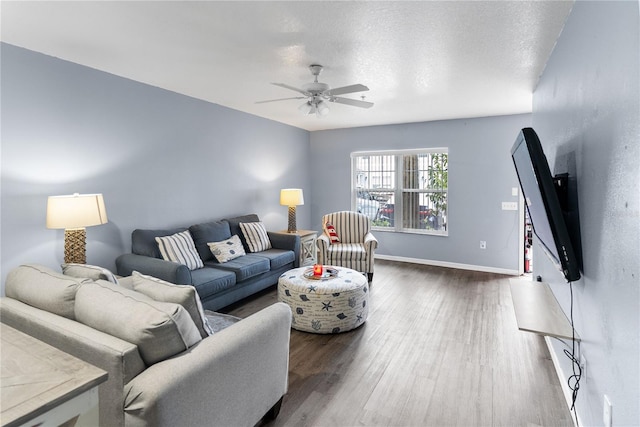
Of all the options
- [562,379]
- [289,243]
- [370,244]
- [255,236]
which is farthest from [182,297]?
[370,244]

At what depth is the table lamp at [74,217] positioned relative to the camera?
2605 millimetres

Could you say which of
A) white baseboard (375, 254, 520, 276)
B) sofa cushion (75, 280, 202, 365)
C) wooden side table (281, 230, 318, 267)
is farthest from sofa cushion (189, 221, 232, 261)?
white baseboard (375, 254, 520, 276)

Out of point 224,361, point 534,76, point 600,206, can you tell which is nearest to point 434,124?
point 534,76

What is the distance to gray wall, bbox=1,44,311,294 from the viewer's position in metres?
2.71

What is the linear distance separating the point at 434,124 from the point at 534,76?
7.58 feet

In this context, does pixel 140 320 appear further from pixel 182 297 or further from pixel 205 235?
pixel 205 235

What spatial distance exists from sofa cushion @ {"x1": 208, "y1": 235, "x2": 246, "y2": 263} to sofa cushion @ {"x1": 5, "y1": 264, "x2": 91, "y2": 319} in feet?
6.58

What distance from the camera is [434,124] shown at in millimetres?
5605

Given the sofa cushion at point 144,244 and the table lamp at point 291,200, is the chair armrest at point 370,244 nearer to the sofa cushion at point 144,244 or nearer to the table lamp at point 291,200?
the table lamp at point 291,200

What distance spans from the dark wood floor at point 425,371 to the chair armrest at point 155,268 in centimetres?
93

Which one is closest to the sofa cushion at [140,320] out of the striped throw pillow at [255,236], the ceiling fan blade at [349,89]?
the ceiling fan blade at [349,89]

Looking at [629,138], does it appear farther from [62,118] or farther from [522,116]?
[522,116]

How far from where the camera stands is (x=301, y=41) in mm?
2531

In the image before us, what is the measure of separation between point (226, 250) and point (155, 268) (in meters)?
1.04
